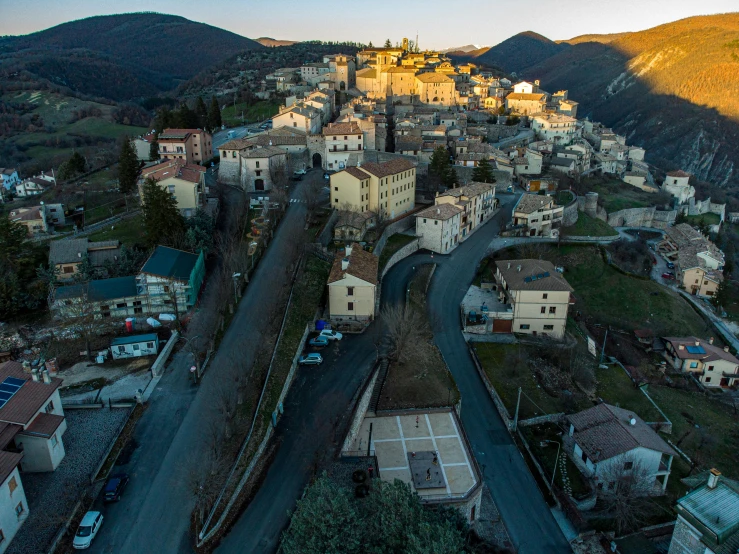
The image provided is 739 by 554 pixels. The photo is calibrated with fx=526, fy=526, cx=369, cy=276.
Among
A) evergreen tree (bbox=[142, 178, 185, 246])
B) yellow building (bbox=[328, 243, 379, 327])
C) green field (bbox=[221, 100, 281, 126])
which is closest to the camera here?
yellow building (bbox=[328, 243, 379, 327])

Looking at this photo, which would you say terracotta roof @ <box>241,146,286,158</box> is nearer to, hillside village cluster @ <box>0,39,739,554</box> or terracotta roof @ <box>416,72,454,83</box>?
hillside village cluster @ <box>0,39,739,554</box>

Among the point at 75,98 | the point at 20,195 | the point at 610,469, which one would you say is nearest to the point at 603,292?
the point at 610,469

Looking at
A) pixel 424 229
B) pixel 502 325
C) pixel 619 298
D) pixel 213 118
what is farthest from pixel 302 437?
pixel 213 118

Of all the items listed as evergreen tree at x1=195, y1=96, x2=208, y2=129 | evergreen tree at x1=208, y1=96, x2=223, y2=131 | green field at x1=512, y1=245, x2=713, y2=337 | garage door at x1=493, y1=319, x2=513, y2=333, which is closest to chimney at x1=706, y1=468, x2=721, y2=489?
garage door at x1=493, y1=319, x2=513, y2=333

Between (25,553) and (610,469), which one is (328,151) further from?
(25,553)

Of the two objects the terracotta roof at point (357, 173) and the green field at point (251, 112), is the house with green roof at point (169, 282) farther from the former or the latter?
the green field at point (251, 112)

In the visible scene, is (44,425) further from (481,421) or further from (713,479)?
(713,479)

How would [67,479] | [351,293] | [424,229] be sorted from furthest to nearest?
[424,229]
[351,293]
[67,479]
